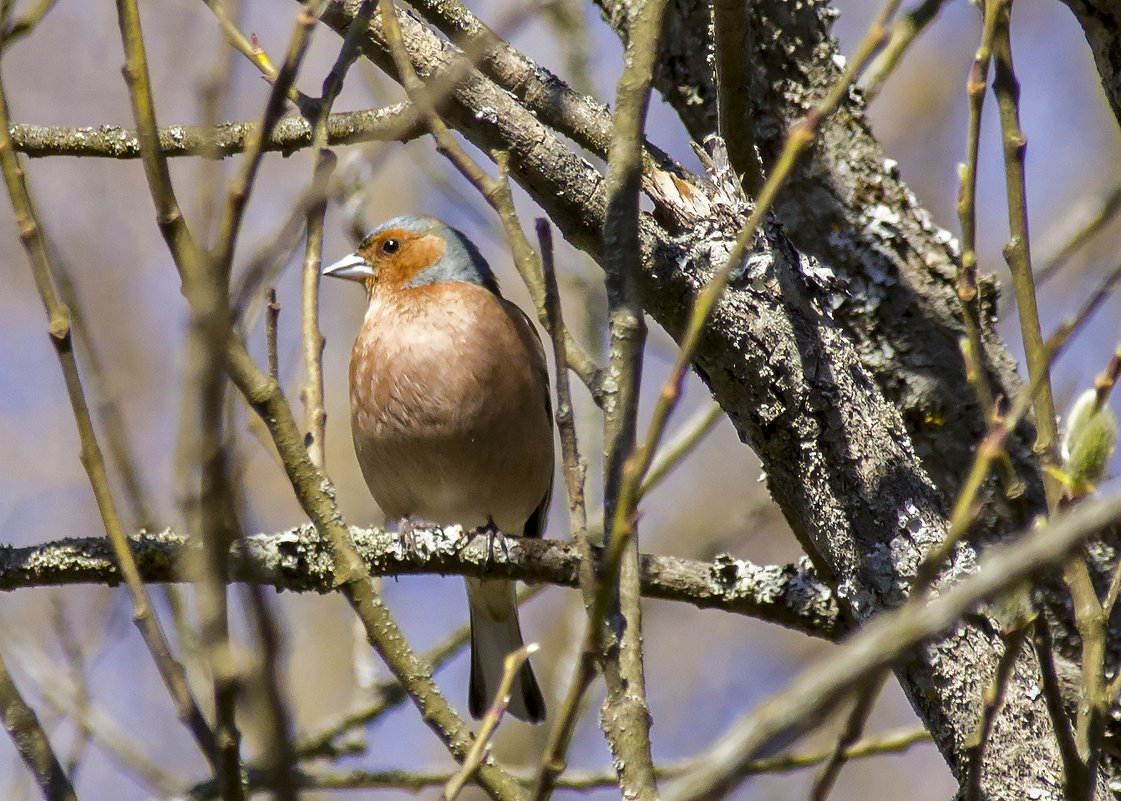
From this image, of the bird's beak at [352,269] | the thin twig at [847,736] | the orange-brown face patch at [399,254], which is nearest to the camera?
the thin twig at [847,736]

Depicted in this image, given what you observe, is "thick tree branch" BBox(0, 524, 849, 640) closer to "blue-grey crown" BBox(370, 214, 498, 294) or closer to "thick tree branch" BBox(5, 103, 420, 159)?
"thick tree branch" BBox(5, 103, 420, 159)

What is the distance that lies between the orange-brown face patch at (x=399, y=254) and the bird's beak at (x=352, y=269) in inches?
1.2

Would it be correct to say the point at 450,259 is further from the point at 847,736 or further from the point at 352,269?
the point at 847,736

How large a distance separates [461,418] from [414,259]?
108 cm

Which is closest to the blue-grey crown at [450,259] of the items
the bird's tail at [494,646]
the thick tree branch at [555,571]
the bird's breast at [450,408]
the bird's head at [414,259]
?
the bird's head at [414,259]

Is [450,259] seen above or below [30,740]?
above

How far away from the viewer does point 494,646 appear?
17.6ft

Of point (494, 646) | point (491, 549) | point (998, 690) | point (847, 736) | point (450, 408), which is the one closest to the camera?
point (847, 736)

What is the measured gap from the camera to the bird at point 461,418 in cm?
471

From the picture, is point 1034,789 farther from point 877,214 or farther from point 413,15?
point 413,15

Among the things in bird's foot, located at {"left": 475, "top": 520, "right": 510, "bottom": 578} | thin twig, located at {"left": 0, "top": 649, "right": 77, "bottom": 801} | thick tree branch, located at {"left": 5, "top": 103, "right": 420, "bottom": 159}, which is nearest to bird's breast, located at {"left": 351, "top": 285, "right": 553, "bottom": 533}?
bird's foot, located at {"left": 475, "top": 520, "right": 510, "bottom": 578}

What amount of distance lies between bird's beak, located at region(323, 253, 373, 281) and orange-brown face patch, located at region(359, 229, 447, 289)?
0.03m

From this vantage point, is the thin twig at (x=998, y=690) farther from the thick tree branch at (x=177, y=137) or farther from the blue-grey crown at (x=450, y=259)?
the blue-grey crown at (x=450, y=259)

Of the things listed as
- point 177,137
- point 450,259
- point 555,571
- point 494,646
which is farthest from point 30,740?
point 450,259
